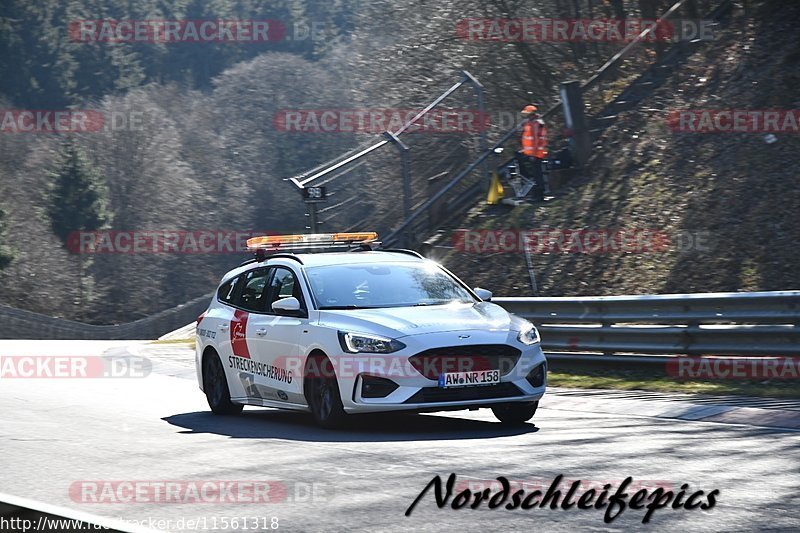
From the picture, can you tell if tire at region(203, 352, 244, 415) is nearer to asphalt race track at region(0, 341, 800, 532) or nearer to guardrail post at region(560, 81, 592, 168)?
asphalt race track at region(0, 341, 800, 532)

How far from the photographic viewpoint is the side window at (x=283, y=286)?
42.1ft

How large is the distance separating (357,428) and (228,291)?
3238 mm

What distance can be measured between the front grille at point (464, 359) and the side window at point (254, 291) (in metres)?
2.69

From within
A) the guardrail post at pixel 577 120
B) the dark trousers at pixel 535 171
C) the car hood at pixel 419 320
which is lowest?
the car hood at pixel 419 320

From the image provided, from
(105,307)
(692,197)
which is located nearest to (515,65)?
(692,197)

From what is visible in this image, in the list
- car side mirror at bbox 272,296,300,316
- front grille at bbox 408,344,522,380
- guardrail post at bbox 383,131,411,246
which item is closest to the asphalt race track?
front grille at bbox 408,344,522,380

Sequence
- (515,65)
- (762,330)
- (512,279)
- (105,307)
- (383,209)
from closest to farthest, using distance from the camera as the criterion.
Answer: (762,330)
(512,279)
(383,209)
(515,65)
(105,307)

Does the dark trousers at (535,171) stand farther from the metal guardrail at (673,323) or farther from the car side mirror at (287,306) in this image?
the car side mirror at (287,306)

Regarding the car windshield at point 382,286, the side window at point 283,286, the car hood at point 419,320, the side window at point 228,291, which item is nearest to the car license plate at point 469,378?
the car hood at point 419,320

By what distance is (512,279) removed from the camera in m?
23.9

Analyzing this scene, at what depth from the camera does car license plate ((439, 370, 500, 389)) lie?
11.2 m

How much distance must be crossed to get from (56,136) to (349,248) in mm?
72261

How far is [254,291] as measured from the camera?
13.8m

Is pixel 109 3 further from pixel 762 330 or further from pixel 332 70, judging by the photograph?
pixel 762 330
